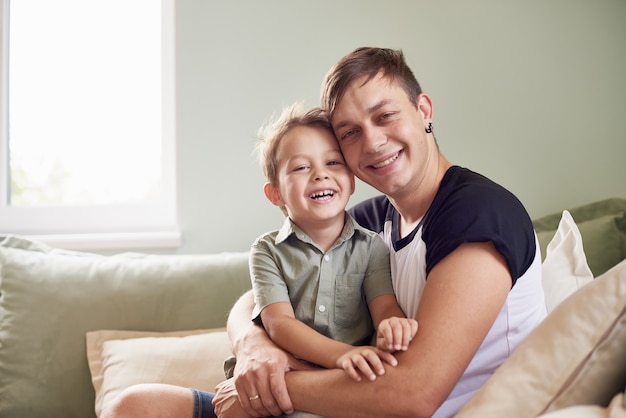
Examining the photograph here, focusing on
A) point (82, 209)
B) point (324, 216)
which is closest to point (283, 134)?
point (324, 216)

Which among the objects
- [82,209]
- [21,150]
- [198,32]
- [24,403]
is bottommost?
[24,403]

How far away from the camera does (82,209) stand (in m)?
2.83

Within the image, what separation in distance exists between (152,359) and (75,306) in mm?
322

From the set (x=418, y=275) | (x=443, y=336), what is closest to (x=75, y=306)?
(x=418, y=275)

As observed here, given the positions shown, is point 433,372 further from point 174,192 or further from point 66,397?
point 174,192

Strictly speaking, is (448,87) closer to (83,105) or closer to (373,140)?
(373,140)

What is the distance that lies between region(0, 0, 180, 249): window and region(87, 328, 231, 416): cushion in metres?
0.81

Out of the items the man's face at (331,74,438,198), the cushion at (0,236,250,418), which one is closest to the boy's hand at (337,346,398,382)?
the man's face at (331,74,438,198)

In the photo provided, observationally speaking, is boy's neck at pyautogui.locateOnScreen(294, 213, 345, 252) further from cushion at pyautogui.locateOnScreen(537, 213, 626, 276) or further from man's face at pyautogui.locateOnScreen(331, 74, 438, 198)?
cushion at pyautogui.locateOnScreen(537, 213, 626, 276)

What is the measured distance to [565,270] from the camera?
1.77m

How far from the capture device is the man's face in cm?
152

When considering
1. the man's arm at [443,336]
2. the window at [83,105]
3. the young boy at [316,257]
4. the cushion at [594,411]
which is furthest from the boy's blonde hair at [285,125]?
the window at [83,105]

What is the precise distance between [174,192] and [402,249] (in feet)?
4.52

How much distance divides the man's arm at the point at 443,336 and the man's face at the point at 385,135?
290 millimetres
